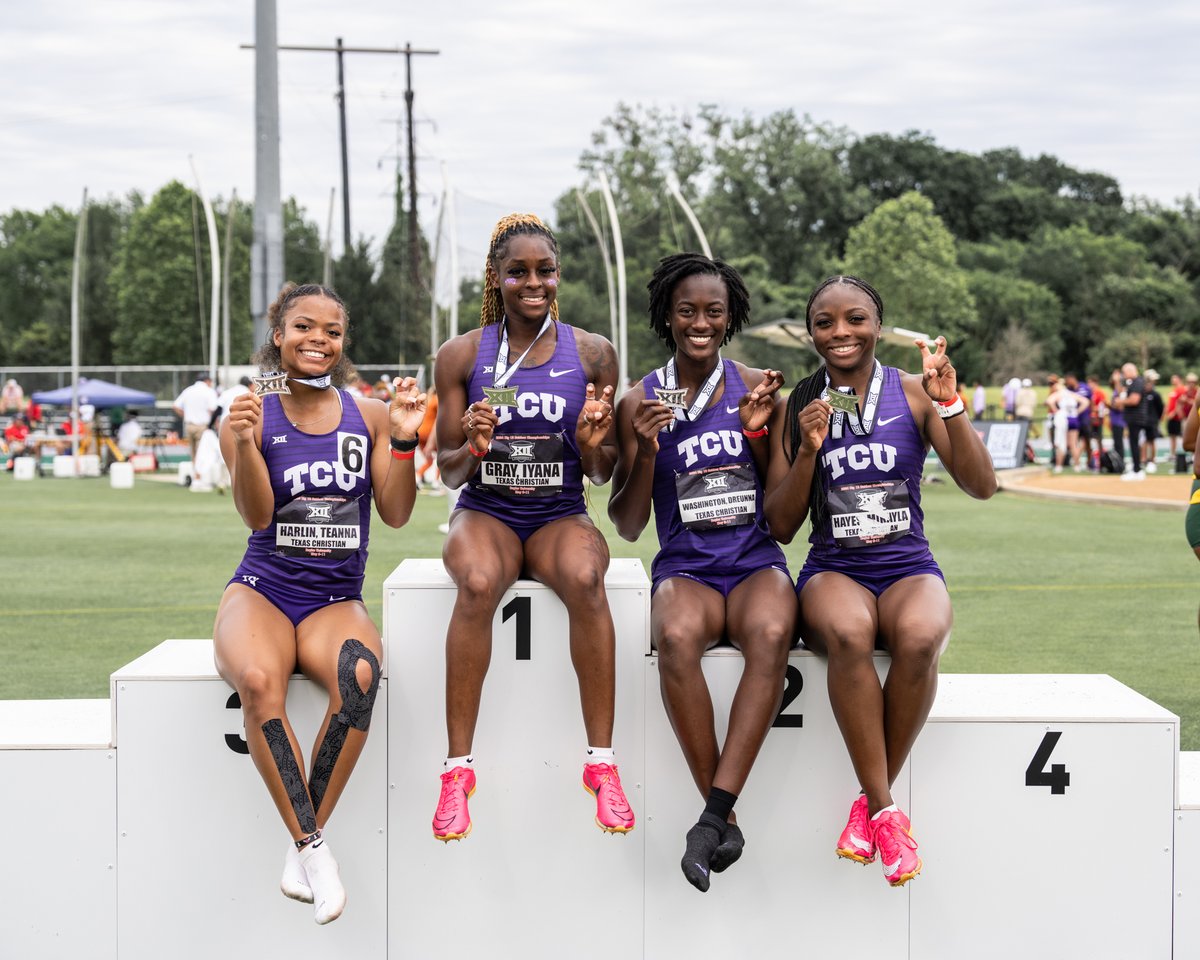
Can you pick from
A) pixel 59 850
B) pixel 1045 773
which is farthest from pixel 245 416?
pixel 1045 773

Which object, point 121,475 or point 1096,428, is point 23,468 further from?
point 1096,428

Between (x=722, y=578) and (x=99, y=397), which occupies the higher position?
(x=99, y=397)

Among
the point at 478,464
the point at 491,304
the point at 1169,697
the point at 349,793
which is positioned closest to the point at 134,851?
the point at 349,793

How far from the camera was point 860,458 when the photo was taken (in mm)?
3924

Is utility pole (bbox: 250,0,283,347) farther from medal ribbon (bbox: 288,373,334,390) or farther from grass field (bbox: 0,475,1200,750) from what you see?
medal ribbon (bbox: 288,373,334,390)

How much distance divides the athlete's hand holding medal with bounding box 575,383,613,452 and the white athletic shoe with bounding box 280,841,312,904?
55.3 inches

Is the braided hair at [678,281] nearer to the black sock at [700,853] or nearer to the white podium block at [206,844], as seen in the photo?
the black sock at [700,853]

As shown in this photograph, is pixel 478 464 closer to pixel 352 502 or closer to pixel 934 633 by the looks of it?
pixel 352 502

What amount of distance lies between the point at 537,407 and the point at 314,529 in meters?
0.78

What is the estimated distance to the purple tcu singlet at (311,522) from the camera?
3.84 m

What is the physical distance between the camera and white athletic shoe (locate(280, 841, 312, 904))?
3.44 meters

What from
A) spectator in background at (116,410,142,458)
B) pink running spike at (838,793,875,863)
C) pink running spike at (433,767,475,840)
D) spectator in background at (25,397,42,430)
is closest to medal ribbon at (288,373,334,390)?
pink running spike at (433,767,475,840)

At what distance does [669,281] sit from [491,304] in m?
0.67

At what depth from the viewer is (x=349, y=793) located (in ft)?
12.4
